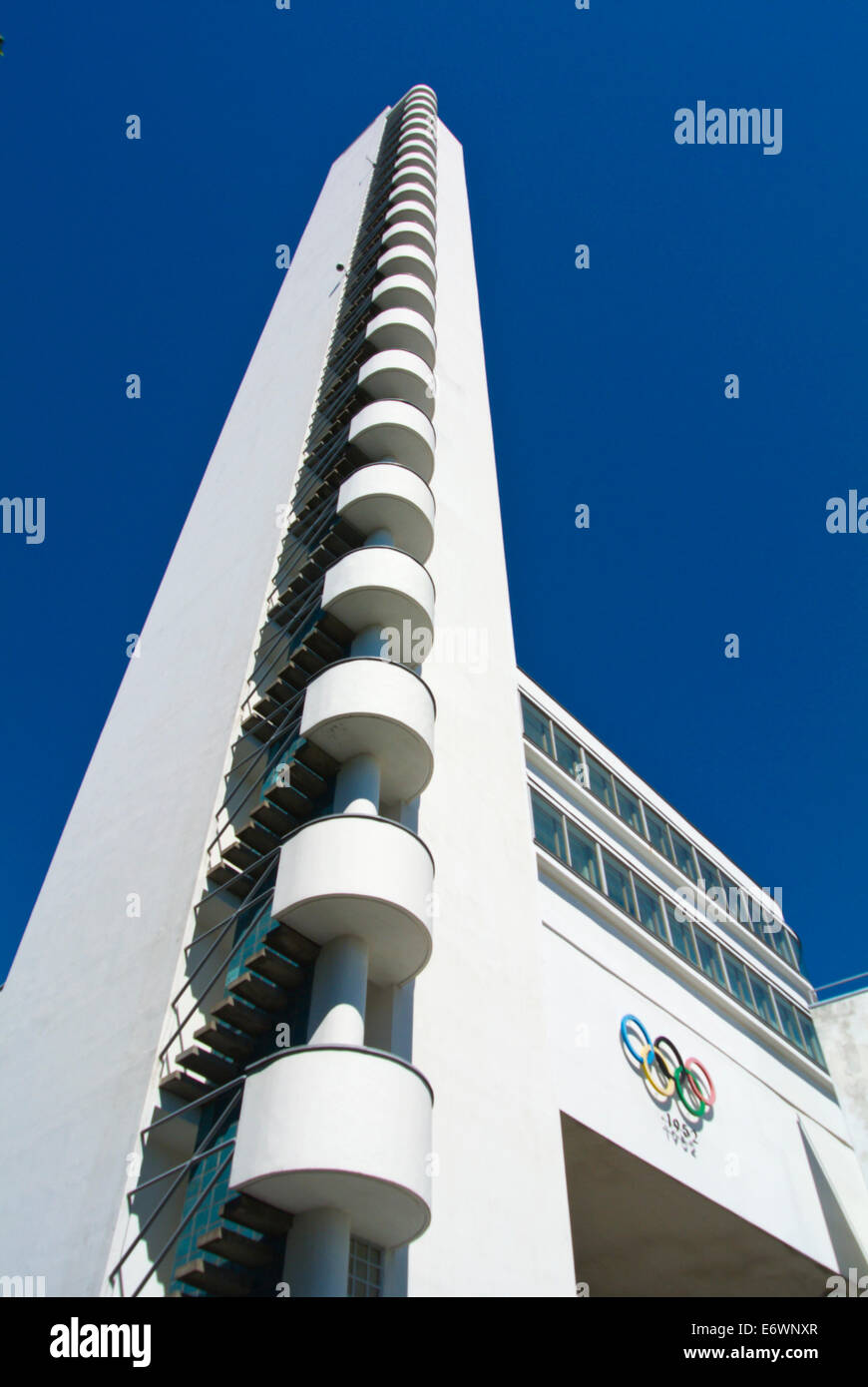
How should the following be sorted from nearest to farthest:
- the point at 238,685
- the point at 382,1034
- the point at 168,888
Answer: the point at 382,1034, the point at 168,888, the point at 238,685

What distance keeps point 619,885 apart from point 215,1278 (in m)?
14.9

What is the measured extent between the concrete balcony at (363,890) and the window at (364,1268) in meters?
3.25

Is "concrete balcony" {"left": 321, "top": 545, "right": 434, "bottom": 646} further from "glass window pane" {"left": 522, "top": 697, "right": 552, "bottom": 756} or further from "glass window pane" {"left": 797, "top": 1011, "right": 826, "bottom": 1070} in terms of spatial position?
"glass window pane" {"left": 797, "top": 1011, "right": 826, "bottom": 1070}

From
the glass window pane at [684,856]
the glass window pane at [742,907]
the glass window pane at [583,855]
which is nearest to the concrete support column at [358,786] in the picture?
the glass window pane at [583,855]

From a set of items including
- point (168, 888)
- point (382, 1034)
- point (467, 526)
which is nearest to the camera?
point (382, 1034)

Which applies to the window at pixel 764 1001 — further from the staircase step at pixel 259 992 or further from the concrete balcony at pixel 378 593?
the staircase step at pixel 259 992

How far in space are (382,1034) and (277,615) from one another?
345 inches

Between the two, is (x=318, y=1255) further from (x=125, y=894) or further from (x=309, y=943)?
(x=125, y=894)

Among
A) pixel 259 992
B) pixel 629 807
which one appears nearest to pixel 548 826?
pixel 629 807

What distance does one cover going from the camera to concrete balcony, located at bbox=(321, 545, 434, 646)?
1653 centimetres

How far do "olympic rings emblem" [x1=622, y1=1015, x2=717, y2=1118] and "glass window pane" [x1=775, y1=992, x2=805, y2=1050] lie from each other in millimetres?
8180
